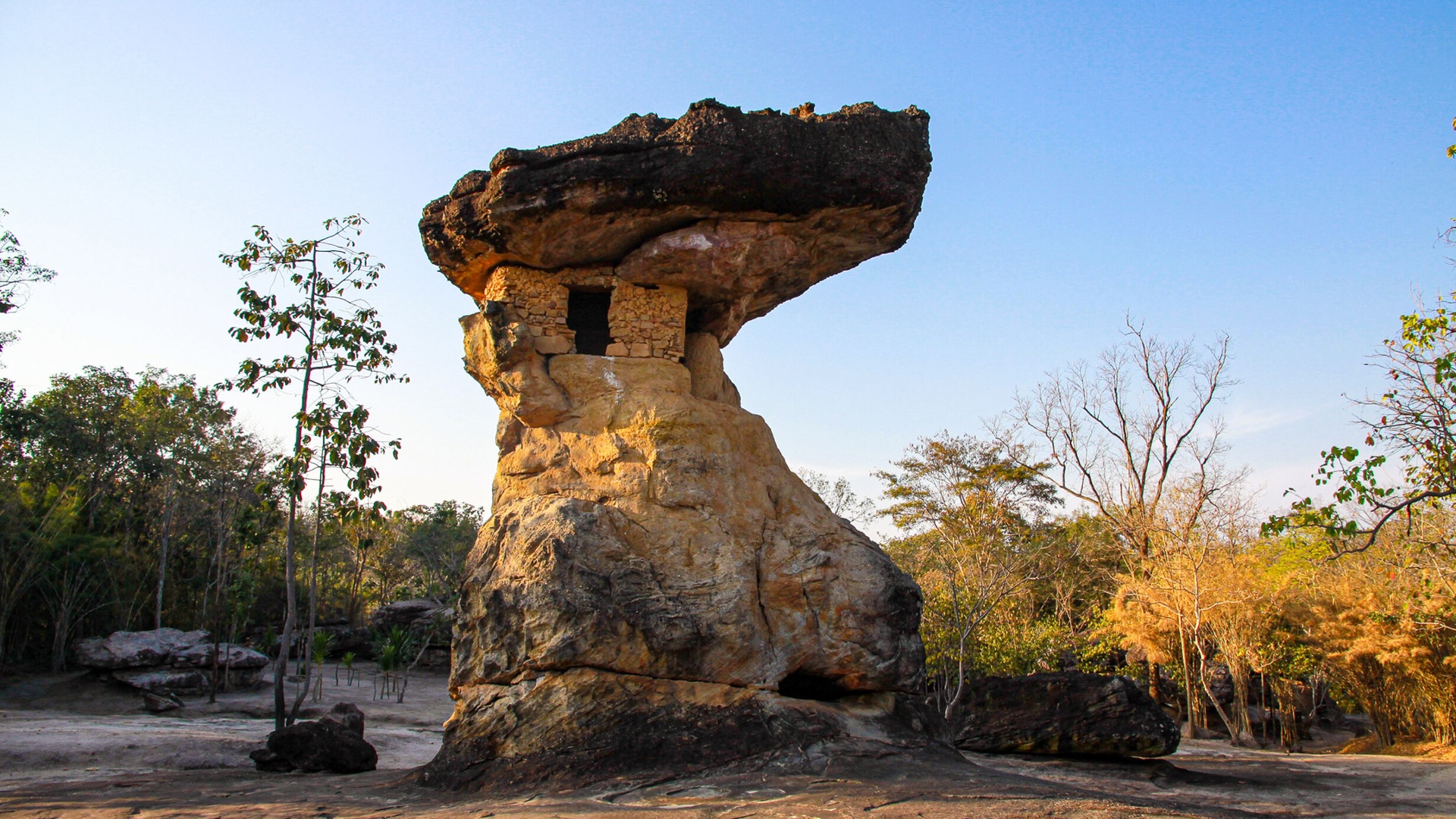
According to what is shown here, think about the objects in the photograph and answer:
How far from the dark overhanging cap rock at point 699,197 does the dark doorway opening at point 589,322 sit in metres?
0.70

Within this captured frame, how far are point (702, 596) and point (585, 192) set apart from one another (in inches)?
156

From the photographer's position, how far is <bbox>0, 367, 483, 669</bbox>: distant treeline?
17797 mm

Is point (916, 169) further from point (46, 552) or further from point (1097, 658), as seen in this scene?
point (46, 552)

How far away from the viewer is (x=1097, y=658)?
61.6 ft

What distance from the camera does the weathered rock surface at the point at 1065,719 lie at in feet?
34.6

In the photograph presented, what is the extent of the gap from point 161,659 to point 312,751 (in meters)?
10.3

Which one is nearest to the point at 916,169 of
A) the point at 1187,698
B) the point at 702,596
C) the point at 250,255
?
the point at 702,596

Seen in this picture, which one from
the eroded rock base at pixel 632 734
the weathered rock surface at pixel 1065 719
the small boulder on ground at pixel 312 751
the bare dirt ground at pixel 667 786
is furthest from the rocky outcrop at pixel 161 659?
the weathered rock surface at pixel 1065 719

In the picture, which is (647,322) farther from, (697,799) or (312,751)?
(312,751)

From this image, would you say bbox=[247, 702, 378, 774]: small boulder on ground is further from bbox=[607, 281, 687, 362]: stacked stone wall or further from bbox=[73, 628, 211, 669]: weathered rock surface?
bbox=[73, 628, 211, 669]: weathered rock surface

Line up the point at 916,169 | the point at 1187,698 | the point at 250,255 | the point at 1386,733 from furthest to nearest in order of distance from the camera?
the point at 1187,698, the point at 1386,733, the point at 250,255, the point at 916,169

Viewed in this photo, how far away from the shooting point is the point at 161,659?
55.4 ft

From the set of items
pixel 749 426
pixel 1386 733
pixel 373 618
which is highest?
pixel 749 426

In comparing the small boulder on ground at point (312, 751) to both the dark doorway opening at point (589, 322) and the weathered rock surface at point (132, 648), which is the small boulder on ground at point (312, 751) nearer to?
the dark doorway opening at point (589, 322)
